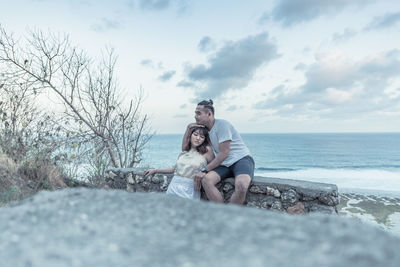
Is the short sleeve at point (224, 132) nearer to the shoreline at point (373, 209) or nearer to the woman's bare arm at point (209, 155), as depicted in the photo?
the woman's bare arm at point (209, 155)

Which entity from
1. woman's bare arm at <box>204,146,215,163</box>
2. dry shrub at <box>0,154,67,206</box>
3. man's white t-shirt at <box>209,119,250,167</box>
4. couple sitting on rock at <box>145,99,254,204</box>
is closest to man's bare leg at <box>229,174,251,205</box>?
couple sitting on rock at <box>145,99,254,204</box>

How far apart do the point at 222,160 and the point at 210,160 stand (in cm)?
21

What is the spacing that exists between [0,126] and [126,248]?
6938 mm

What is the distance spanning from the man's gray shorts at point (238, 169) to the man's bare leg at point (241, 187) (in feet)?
0.31

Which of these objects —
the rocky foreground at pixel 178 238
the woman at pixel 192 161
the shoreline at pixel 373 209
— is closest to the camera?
the rocky foreground at pixel 178 238

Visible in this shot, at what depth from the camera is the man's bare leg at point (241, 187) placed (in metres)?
3.40

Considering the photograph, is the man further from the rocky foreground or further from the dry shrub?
the dry shrub

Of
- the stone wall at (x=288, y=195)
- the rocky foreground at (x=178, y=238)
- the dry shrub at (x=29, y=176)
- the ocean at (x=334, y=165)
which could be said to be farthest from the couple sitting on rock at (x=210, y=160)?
the ocean at (x=334, y=165)

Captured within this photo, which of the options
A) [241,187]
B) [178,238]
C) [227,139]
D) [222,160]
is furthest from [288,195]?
[178,238]

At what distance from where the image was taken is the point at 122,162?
24.0ft

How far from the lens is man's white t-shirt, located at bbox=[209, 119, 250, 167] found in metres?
3.52

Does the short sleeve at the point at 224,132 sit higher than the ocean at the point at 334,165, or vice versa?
the short sleeve at the point at 224,132

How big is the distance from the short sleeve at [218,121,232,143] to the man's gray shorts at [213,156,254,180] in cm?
40

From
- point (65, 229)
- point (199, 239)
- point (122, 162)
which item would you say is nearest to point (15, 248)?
point (65, 229)
